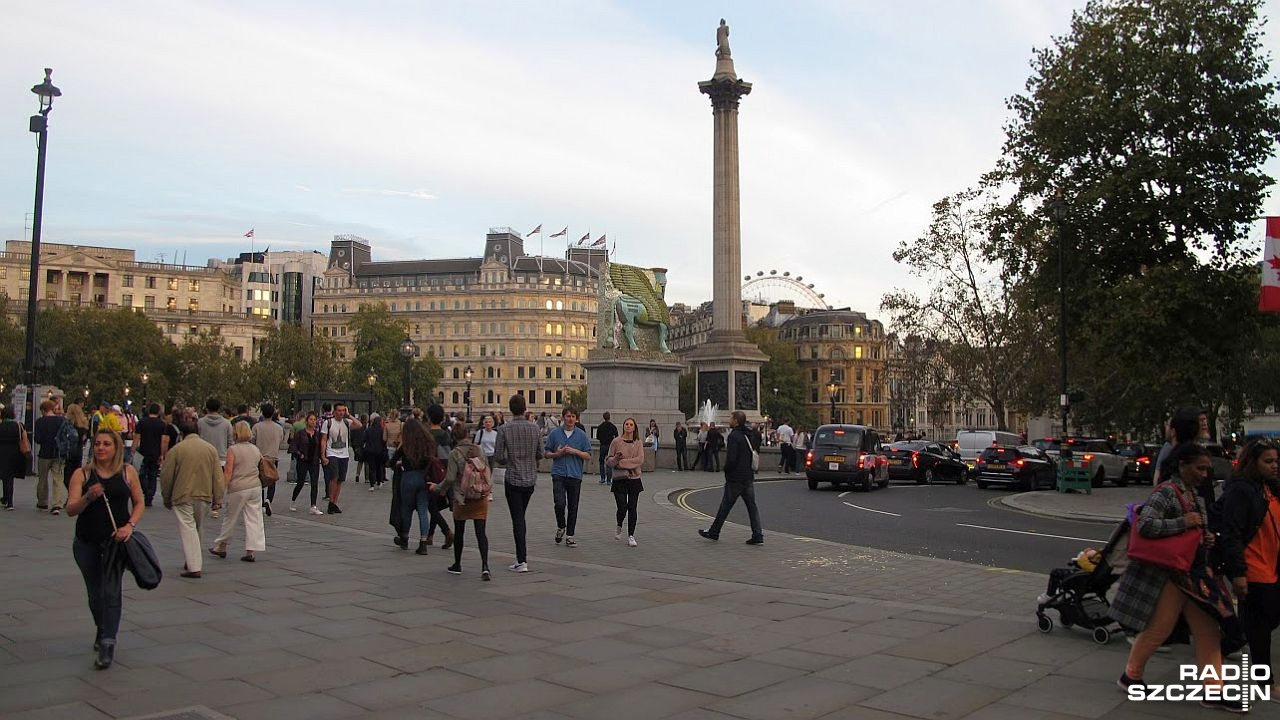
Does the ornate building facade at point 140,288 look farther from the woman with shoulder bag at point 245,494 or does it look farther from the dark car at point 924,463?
the woman with shoulder bag at point 245,494

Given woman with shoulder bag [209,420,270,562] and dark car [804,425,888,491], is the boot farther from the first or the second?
dark car [804,425,888,491]

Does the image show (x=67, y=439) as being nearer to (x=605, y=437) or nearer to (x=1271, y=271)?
(x=605, y=437)

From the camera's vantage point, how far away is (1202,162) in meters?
29.8

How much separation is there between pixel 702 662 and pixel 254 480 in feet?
24.9

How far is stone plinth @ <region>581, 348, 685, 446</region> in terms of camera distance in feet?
131

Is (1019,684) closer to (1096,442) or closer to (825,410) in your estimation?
(1096,442)

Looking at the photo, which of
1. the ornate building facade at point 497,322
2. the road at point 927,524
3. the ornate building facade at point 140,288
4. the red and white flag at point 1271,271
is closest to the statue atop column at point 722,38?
the road at point 927,524

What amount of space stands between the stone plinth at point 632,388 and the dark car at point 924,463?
9051 mm

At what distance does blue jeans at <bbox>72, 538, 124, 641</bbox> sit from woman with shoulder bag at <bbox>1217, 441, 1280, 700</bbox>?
7712mm

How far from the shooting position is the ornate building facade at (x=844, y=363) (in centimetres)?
13800

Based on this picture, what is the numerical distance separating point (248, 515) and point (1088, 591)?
9.72 m

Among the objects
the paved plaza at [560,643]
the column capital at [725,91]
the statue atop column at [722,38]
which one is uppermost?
the statue atop column at [722,38]

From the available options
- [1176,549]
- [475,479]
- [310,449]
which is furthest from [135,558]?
[310,449]

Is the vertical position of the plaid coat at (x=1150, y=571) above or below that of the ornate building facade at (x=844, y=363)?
below
